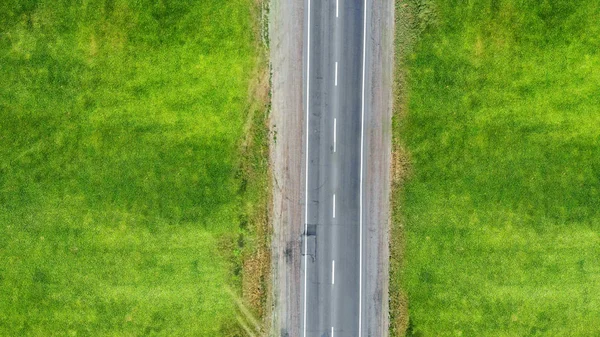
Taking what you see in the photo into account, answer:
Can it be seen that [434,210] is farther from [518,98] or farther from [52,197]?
[52,197]

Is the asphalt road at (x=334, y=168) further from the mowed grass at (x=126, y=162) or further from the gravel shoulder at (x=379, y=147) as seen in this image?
the mowed grass at (x=126, y=162)

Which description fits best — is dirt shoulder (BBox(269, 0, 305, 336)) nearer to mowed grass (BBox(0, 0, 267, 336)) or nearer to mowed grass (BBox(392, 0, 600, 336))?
mowed grass (BBox(0, 0, 267, 336))

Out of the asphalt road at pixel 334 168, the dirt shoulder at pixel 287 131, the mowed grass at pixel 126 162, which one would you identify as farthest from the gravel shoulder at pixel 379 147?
the mowed grass at pixel 126 162

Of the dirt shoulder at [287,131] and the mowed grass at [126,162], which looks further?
the dirt shoulder at [287,131]

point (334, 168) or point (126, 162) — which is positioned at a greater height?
point (126, 162)

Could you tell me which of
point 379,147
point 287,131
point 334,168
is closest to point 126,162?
point 287,131

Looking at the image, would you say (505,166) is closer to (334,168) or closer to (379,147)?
(379,147)

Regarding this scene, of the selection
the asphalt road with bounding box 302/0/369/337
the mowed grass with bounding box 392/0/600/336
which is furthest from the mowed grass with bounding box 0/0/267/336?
the mowed grass with bounding box 392/0/600/336
